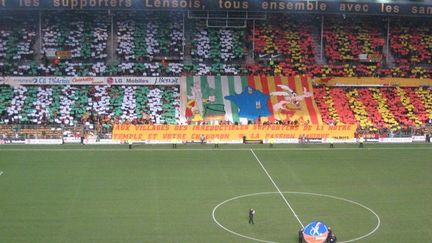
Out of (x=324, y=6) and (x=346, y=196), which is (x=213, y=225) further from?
(x=324, y=6)

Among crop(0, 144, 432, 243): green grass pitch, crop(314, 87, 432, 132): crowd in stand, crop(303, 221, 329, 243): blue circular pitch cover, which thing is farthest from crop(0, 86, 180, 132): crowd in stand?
crop(303, 221, 329, 243): blue circular pitch cover

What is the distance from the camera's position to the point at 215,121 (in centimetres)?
5872

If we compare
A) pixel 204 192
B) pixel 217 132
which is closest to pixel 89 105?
pixel 217 132

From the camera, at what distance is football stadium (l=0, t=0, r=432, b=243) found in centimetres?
3244

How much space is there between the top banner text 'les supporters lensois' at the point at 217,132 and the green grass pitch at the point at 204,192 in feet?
5.91

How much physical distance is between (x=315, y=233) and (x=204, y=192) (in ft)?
36.7

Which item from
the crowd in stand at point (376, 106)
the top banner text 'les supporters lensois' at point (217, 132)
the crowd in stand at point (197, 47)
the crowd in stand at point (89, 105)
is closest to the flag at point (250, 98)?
the crowd in stand at point (197, 47)

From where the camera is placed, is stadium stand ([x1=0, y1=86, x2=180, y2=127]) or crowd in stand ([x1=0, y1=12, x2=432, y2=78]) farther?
crowd in stand ([x1=0, y1=12, x2=432, y2=78])

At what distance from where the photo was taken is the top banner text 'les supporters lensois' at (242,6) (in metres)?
58.6

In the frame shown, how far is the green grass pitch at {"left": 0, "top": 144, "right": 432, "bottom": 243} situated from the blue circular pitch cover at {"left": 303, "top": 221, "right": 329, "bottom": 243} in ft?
5.65

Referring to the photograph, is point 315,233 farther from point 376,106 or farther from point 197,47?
point 197,47

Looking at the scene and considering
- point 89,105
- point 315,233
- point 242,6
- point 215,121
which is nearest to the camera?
point 315,233

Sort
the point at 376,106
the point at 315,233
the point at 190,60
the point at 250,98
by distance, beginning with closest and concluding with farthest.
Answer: the point at 315,233 < the point at 250,98 < the point at 376,106 < the point at 190,60

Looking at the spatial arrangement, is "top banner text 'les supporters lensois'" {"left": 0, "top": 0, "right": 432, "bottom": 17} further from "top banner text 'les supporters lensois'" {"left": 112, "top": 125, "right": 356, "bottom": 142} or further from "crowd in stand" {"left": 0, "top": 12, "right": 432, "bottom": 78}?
"top banner text 'les supporters lensois'" {"left": 112, "top": 125, "right": 356, "bottom": 142}
